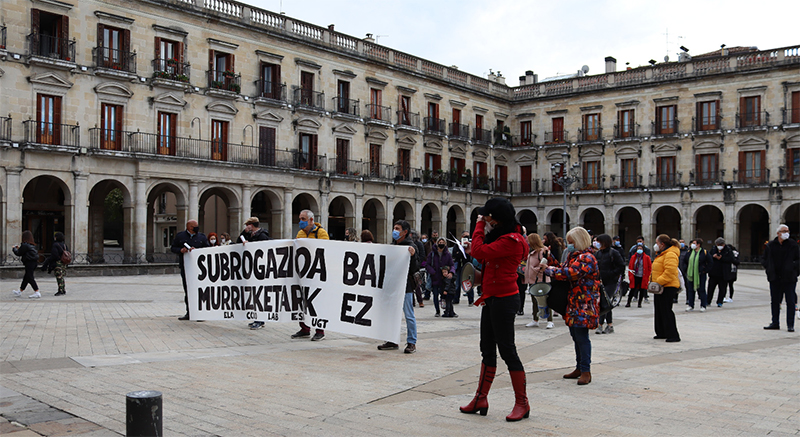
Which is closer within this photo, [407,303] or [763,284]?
[407,303]

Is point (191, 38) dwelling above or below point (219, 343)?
above

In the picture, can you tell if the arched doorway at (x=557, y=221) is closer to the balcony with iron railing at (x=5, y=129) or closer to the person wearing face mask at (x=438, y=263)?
the balcony with iron railing at (x=5, y=129)

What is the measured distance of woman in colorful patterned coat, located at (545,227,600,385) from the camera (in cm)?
734

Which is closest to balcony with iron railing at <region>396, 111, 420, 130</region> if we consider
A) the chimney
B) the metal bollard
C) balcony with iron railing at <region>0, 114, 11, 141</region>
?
the chimney

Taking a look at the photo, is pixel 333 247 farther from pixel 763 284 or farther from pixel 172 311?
pixel 763 284

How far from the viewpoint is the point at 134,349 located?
9.20m

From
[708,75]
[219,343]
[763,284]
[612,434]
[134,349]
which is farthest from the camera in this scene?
[708,75]

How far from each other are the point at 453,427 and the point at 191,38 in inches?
1248

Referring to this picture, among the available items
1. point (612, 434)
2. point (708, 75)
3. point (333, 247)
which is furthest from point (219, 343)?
point (708, 75)

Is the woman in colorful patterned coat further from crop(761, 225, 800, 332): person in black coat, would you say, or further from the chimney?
the chimney

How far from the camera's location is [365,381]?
730 centimetres

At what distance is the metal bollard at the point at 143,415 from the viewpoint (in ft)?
11.6

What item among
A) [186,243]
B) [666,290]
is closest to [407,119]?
[186,243]

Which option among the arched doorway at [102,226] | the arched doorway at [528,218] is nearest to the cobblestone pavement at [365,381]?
the arched doorway at [102,226]
